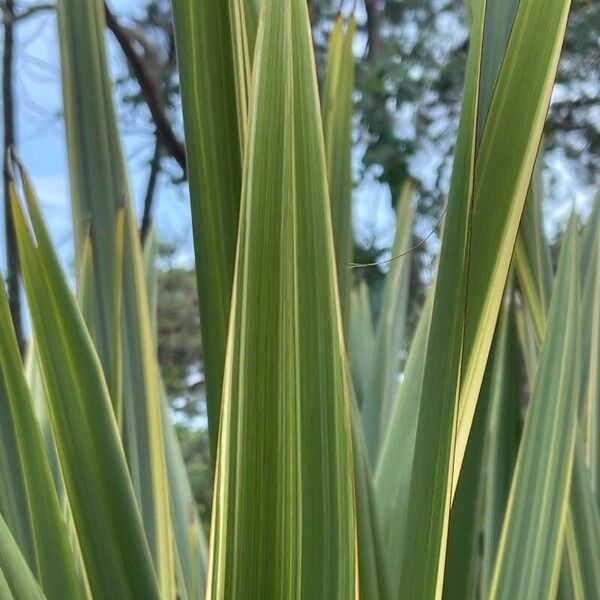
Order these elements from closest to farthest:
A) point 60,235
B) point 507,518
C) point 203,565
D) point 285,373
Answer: point 285,373, point 507,518, point 203,565, point 60,235

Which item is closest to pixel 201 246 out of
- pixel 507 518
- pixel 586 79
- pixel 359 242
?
pixel 507 518

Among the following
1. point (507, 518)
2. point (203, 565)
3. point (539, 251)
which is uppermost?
point (539, 251)

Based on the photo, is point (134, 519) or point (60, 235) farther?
point (60, 235)

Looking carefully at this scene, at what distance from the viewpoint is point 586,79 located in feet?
5.21

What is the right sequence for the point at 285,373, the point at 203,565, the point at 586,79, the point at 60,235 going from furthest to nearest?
1. the point at 586,79
2. the point at 60,235
3. the point at 203,565
4. the point at 285,373

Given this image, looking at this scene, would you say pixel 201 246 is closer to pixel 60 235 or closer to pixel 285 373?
pixel 285 373

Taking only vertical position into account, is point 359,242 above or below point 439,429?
above

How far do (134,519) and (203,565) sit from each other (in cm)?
44

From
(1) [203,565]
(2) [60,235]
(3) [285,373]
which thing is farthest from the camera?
(2) [60,235]

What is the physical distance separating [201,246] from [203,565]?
47 centimetres

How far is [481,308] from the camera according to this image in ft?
0.85

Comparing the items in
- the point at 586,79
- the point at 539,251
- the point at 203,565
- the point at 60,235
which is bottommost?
the point at 203,565

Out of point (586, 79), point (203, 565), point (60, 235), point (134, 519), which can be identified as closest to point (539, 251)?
point (134, 519)

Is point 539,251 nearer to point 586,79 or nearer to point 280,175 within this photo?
point 280,175
